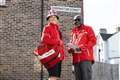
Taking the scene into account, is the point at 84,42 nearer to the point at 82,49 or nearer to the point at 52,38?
the point at 82,49

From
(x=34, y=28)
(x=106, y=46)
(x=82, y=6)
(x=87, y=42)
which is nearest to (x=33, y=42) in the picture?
(x=34, y=28)

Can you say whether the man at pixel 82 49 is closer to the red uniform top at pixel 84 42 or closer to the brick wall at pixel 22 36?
the red uniform top at pixel 84 42

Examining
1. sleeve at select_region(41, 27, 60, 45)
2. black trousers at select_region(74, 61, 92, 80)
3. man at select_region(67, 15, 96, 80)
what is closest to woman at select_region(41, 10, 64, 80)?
sleeve at select_region(41, 27, 60, 45)

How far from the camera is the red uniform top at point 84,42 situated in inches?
272

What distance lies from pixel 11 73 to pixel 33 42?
1235 millimetres

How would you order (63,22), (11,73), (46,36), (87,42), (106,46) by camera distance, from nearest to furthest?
(46,36)
(87,42)
(11,73)
(63,22)
(106,46)

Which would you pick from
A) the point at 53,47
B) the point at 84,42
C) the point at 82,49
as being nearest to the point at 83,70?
the point at 82,49

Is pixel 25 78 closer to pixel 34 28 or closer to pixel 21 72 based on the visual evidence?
pixel 21 72

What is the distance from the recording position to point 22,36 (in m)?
12.3

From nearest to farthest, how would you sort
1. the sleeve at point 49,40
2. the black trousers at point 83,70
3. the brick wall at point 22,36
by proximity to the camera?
the sleeve at point 49,40 → the black trousers at point 83,70 → the brick wall at point 22,36

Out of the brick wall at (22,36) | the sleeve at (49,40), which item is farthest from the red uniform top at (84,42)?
the brick wall at (22,36)

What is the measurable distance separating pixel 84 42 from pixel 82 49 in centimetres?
16

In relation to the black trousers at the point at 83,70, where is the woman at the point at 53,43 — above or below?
above

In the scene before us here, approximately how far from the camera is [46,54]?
6.50m
